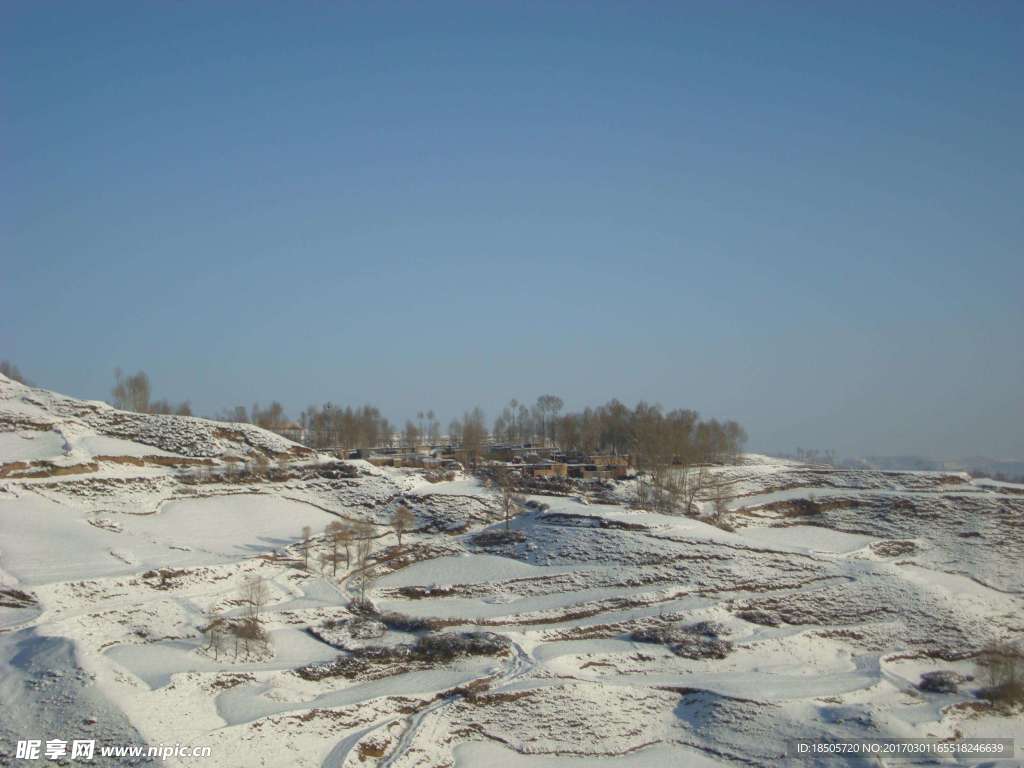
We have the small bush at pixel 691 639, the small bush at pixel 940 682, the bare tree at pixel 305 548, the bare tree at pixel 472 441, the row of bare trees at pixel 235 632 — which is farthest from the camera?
the bare tree at pixel 472 441

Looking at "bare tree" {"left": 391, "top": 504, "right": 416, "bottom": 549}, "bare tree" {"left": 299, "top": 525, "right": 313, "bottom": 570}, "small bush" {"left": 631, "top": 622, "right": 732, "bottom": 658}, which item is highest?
"bare tree" {"left": 391, "top": 504, "right": 416, "bottom": 549}

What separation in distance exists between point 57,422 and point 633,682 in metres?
46.5

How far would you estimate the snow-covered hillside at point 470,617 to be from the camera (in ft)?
69.4

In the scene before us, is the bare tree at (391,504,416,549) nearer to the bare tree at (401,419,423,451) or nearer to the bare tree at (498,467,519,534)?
the bare tree at (498,467,519,534)

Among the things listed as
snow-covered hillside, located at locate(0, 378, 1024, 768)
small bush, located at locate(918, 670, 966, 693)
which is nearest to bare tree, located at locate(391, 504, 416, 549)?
snow-covered hillside, located at locate(0, 378, 1024, 768)

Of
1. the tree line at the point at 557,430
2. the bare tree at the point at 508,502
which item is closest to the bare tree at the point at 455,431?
the tree line at the point at 557,430

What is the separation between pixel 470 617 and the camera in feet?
101

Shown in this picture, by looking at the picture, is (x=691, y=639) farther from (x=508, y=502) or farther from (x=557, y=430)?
(x=557, y=430)

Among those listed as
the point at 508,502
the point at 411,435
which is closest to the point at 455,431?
the point at 411,435

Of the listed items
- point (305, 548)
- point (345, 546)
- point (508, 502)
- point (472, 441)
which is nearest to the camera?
point (305, 548)

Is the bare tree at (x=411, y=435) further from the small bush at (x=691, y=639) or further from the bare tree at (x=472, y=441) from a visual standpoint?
the small bush at (x=691, y=639)

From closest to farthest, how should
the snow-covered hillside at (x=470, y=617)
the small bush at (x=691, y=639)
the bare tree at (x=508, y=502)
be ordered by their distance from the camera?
the snow-covered hillside at (x=470, y=617) → the small bush at (x=691, y=639) → the bare tree at (x=508, y=502)

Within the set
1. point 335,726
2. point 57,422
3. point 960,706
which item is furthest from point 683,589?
point 57,422

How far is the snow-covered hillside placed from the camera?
69.4 ft
